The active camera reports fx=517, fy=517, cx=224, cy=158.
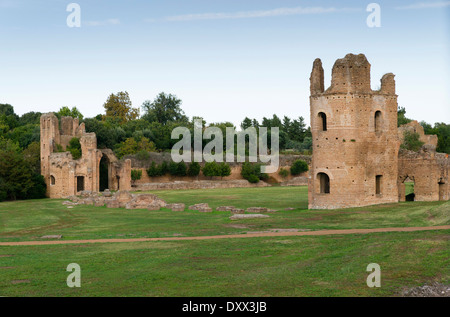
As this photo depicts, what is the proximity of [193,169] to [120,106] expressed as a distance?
41.2m

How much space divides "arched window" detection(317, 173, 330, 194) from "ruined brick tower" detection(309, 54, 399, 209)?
0.66 metres

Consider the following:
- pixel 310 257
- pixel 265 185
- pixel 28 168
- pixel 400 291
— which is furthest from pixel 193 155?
pixel 400 291

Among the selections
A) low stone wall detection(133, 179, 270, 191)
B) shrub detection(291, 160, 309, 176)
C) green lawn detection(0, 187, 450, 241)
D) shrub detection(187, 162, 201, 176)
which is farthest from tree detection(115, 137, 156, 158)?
green lawn detection(0, 187, 450, 241)

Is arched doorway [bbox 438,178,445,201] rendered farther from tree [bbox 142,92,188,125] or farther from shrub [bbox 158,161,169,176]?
tree [bbox 142,92,188,125]

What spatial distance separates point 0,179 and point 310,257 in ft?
130

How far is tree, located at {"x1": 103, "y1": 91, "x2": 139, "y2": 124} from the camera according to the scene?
10156 cm

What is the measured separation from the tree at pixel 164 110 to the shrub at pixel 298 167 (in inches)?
1466

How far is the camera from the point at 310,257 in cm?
1544

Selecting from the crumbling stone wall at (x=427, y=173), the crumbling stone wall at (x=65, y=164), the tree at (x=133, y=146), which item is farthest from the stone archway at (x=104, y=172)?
the crumbling stone wall at (x=427, y=173)

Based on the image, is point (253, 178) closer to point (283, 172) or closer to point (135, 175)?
point (283, 172)

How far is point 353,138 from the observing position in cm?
3111

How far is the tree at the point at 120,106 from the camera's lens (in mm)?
101562

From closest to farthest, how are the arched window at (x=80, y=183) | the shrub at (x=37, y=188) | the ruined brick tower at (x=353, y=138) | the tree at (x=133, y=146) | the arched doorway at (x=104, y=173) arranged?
the ruined brick tower at (x=353, y=138) < the shrub at (x=37, y=188) < the arched window at (x=80, y=183) < the arched doorway at (x=104, y=173) < the tree at (x=133, y=146)

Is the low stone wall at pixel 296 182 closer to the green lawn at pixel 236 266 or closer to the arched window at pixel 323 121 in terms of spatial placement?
the arched window at pixel 323 121
